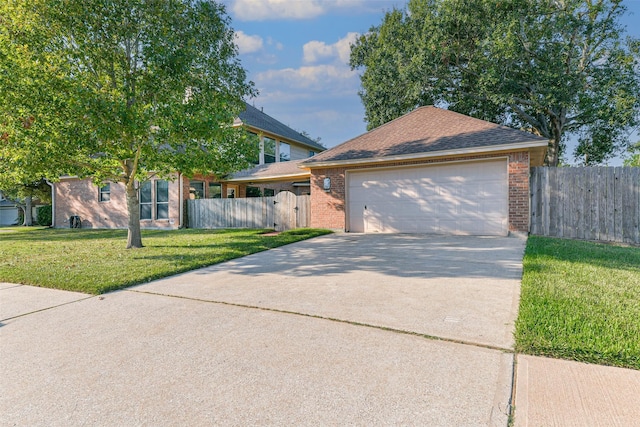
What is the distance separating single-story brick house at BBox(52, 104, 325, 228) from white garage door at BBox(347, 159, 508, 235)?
4.34 metres

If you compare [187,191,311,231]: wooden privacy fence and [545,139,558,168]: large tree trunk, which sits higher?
[545,139,558,168]: large tree trunk

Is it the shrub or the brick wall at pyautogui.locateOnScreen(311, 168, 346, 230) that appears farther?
the shrub

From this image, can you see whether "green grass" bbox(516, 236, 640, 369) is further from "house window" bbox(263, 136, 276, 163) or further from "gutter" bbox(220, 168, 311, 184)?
"house window" bbox(263, 136, 276, 163)

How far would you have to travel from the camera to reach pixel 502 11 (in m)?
12.9

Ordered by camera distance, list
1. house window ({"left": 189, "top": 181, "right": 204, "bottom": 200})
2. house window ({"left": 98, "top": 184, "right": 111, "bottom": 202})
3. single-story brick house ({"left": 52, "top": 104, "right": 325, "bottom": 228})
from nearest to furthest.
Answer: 1. single-story brick house ({"left": 52, "top": 104, "right": 325, "bottom": 228})
2. house window ({"left": 189, "top": 181, "right": 204, "bottom": 200})
3. house window ({"left": 98, "top": 184, "right": 111, "bottom": 202})

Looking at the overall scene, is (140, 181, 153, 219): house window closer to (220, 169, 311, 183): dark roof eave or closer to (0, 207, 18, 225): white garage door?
(220, 169, 311, 183): dark roof eave

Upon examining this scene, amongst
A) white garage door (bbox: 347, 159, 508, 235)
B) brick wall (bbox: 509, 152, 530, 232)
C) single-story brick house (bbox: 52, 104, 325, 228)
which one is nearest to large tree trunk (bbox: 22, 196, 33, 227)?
single-story brick house (bbox: 52, 104, 325, 228)

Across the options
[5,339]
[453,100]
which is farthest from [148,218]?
[453,100]

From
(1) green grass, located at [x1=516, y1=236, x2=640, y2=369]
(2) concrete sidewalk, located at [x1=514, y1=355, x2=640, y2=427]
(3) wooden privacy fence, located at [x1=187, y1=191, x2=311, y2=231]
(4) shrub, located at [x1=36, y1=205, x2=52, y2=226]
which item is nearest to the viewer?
(2) concrete sidewalk, located at [x1=514, y1=355, x2=640, y2=427]

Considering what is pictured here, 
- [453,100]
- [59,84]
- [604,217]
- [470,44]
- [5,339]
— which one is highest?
[470,44]

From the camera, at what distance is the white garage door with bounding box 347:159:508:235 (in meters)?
9.30

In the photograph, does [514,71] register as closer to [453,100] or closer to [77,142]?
[453,100]

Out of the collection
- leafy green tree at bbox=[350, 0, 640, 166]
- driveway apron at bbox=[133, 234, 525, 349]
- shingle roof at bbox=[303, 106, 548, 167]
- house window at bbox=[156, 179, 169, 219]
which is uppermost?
leafy green tree at bbox=[350, 0, 640, 166]

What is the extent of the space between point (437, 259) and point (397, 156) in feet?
15.7
